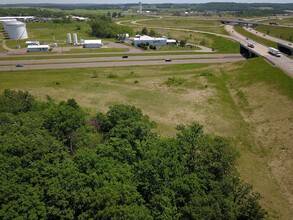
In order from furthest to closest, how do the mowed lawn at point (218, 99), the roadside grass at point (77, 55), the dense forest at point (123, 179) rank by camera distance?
the roadside grass at point (77, 55), the mowed lawn at point (218, 99), the dense forest at point (123, 179)

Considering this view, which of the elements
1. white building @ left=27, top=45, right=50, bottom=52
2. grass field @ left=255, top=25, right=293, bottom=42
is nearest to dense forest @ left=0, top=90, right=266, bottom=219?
white building @ left=27, top=45, right=50, bottom=52

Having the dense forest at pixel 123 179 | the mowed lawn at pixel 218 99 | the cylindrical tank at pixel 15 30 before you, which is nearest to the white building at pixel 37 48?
the mowed lawn at pixel 218 99

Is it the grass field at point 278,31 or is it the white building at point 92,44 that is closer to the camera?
the white building at point 92,44

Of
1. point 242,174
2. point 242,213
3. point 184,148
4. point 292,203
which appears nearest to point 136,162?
point 184,148

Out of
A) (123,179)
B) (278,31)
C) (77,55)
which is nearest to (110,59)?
(77,55)

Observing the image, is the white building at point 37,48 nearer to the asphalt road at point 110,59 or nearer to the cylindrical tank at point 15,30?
the asphalt road at point 110,59

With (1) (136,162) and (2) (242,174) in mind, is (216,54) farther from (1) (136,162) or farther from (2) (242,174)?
(1) (136,162)
